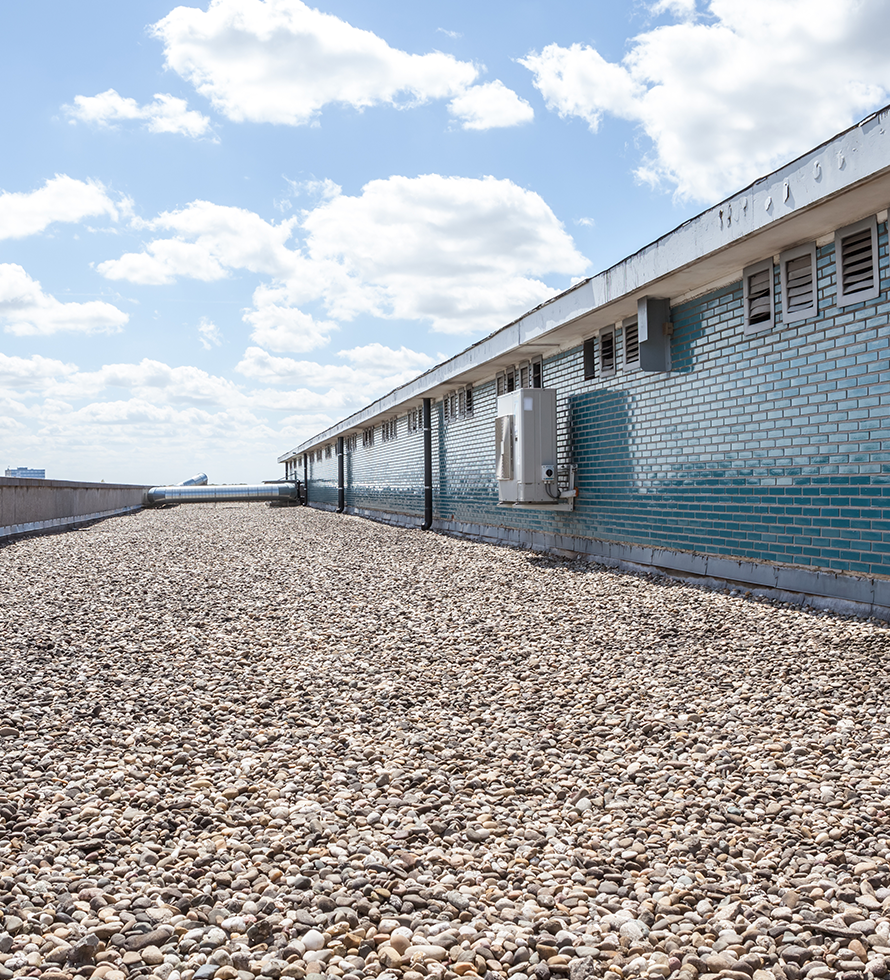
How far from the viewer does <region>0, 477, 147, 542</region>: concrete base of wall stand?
16.8 metres

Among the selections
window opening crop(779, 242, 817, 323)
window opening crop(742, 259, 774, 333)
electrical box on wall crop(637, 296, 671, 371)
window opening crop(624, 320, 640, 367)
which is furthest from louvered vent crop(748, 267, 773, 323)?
window opening crop(624, 320, 640, 367)

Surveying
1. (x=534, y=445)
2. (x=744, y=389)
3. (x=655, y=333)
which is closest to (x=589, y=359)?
(x=534, y=445)

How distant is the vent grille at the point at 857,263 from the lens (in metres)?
6.46

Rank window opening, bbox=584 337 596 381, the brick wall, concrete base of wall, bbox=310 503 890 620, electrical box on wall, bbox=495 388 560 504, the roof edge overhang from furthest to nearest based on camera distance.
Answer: electrical box on wall, bbox=495 388 560 504
window opening, bbox=584 337 596 381
the brick wall
concrete base of wall, bbox=310 503 890 620
the roof edge overhang

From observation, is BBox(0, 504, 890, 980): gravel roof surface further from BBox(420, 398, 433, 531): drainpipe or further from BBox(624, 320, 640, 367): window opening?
BBox(420, 398, 433, 531): drainpipe

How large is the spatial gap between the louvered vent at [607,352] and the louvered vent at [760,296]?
3.09 metres

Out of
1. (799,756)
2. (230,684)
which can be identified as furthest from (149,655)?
(799,756)

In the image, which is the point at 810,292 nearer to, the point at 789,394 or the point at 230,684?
the point at 789,394

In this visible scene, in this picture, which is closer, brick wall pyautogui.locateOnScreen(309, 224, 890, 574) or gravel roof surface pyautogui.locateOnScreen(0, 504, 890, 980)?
gravel roof surface pyautogui.locateOnScreen(0, 504, 890, 980)

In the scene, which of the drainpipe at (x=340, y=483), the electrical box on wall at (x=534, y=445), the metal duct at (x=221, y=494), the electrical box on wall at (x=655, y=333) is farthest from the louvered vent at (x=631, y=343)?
the metal duct at (x=221, y=494)

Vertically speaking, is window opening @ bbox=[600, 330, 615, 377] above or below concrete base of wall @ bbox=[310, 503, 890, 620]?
above

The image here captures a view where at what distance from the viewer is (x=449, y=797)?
3.23 metres

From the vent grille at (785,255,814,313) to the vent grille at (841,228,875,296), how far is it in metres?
0.41

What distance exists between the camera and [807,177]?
6.15 m
